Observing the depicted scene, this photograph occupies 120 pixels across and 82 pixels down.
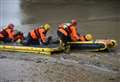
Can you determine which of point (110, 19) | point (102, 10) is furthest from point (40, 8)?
point (110, 19)

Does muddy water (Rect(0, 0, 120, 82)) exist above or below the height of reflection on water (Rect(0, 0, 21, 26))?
below

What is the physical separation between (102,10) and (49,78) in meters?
15.7

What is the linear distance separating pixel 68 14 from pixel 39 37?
1046 centimetres

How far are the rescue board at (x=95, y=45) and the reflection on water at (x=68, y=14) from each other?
2918 millimetres

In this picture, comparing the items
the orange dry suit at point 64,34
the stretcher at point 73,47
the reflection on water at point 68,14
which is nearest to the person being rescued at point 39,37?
the stretcher at point 73,47

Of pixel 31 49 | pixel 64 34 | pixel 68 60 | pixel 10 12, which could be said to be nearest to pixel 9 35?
pixel 31 49

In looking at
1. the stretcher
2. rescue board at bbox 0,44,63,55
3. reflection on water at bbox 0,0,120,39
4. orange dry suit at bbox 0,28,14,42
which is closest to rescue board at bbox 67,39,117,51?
the stretcher

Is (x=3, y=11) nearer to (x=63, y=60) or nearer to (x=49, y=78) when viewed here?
(x=63, y=60)

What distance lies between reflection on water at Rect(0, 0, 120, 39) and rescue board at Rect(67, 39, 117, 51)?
9.57 feet

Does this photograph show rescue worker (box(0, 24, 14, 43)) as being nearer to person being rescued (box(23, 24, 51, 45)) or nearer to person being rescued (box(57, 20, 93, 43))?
person being rescued (box(23, 24, 51, 45))

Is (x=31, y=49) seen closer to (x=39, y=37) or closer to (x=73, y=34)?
(x=39, y=37)

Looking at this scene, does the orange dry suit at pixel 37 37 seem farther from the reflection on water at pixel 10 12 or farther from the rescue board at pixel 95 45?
the reflection on water at pixel 10 12

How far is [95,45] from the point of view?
52.2ft

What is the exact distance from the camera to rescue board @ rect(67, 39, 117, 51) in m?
15.8
